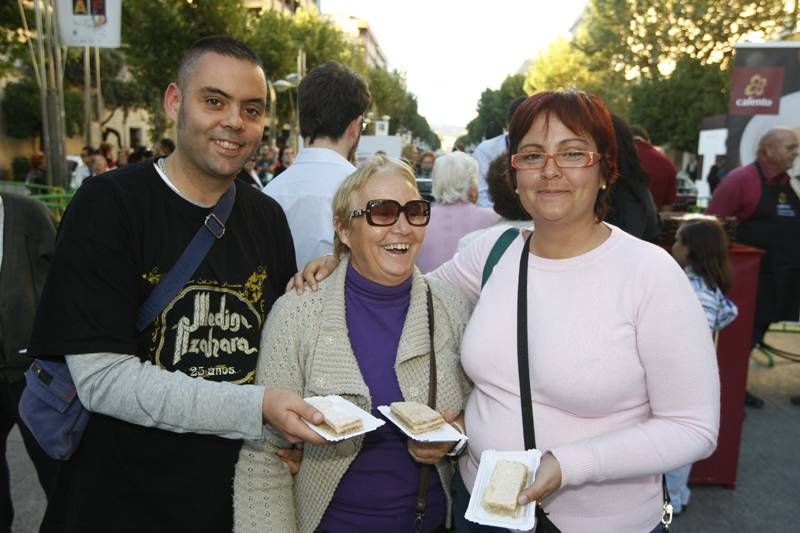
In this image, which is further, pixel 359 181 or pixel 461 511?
pixel 359 181

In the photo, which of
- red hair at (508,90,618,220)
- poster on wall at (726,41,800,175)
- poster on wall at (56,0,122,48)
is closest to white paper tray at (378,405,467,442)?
red hair at (508,90,618,220)

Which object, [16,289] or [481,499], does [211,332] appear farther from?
[16,289]

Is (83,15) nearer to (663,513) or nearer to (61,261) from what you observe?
(61,261)

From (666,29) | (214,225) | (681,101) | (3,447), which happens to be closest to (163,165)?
(214,225)

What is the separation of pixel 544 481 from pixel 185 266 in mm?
1308

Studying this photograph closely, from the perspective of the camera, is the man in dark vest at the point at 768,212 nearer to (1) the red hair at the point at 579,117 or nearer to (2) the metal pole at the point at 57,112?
(1) the red hair at the point at 579,117

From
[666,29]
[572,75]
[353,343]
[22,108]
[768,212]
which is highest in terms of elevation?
[572,75]

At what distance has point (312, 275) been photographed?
2.36 meters

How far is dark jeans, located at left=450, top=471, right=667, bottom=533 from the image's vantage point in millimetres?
2306

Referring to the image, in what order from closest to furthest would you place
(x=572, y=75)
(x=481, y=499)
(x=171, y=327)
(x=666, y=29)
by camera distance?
(x=481, y=499) → (x=171, y=327) → (x=666, y=29) → (x=572, y=75)

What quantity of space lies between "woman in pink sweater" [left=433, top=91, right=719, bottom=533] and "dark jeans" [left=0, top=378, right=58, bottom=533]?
A: 2192 millimetres

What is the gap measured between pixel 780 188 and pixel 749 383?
2137 mm

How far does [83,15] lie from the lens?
34.9 ft

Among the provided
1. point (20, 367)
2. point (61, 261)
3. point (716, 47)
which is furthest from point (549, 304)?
point (716, 47)
